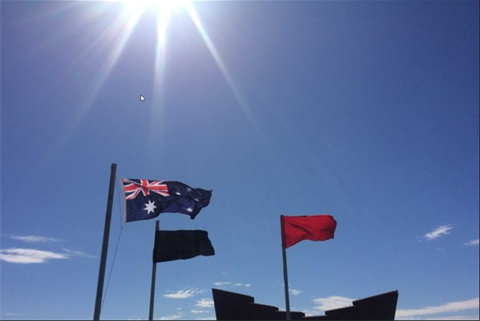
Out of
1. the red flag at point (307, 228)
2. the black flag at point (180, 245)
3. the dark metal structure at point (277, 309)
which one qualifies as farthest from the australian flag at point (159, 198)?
the red flag at point (307, 228)

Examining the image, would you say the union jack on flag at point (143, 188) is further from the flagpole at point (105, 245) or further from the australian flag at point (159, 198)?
the flagpole at point (105, 245)

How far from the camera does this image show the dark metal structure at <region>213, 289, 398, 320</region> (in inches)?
639

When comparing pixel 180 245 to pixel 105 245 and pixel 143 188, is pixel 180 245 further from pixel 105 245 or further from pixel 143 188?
pixel 105 245

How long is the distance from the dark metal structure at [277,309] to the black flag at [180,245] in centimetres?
191

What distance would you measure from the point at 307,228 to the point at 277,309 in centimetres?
440

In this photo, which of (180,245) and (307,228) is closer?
(180,245)

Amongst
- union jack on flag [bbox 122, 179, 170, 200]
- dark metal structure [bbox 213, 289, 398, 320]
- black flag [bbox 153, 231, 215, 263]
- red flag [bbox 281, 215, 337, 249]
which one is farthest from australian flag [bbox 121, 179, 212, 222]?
red flag [bbox 281, 215, 337, 249]

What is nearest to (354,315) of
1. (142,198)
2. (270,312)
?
(270,312)

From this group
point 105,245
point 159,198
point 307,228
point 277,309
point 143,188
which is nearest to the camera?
point 105,245

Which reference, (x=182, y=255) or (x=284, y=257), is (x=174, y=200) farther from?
(x=284, y=257)

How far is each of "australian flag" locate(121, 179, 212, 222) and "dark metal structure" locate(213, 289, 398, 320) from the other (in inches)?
161

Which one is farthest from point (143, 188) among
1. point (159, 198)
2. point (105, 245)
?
point (105, 245)

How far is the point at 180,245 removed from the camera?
54.0 feet

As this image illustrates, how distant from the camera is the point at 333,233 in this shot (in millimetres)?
19297
